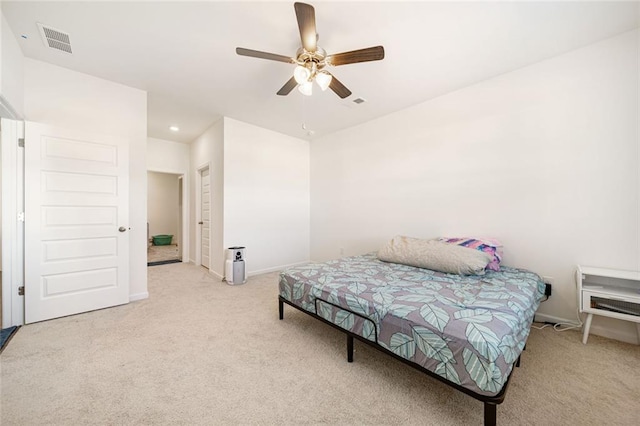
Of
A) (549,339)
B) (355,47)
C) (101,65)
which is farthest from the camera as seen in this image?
(101,65)

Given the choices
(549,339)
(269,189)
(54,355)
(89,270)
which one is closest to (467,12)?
(549,339)

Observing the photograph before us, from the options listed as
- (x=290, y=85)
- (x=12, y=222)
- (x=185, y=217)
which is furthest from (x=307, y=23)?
(x=185, y=217)

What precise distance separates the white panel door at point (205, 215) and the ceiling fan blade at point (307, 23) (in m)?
3.40

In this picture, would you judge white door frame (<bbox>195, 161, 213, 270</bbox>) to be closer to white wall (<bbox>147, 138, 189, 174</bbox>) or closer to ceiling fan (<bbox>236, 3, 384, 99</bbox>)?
white wall (<bbox>147, 138, 189, 174</bbox>)

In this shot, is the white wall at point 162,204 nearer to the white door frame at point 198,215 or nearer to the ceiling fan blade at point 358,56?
the white door frame at point 198,215

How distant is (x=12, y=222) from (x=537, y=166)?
5.35 meters

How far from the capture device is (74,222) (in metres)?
2.55

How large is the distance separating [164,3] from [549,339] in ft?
14.0

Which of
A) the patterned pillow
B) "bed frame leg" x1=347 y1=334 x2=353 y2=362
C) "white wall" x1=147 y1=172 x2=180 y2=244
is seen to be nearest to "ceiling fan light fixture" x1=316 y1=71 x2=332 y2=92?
"bed frame leg" x1=347 y1=334 x2=353 y2=362

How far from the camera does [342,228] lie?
448 cm

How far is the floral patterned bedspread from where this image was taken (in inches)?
46.4

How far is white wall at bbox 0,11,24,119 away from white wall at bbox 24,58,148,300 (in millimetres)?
114

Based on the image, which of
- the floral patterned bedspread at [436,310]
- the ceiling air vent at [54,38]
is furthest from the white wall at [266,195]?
the floral patterned bedspread at [436,310]

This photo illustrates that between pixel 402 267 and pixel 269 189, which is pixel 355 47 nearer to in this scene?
→ pixel 402 267
